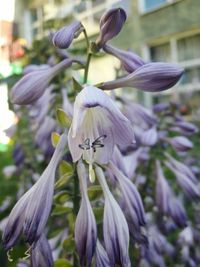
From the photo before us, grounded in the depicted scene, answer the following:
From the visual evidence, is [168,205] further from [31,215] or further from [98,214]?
[31,215]

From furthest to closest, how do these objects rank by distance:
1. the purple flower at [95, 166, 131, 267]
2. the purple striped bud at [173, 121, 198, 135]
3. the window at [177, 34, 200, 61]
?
the window at [177, 34, 200, 61]
the purple striped bud at [173, 121, 198, 135]
the purple flower at [95, 166, 131, 267]

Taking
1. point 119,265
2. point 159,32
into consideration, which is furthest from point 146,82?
point 159,32

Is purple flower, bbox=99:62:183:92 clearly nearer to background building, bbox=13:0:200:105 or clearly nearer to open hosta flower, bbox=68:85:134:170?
open hosta flower, bbox=68:85:134:170

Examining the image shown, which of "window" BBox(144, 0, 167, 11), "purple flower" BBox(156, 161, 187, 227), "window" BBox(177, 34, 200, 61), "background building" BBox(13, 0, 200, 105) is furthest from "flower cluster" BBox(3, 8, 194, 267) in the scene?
"window" BBox(144, 0, 167, 11)

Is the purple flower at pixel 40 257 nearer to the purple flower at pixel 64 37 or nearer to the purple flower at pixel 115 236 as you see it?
the purple flower at pixel 115 236

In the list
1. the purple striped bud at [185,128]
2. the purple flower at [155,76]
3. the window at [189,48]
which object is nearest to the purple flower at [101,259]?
the purple flower at [155,76]

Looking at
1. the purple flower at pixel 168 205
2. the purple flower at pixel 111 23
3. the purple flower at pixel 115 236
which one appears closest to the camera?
the purple flower at pixel 115 236

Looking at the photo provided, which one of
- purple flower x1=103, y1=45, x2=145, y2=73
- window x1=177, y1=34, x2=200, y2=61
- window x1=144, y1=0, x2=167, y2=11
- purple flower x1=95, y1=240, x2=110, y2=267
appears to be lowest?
purple flower x1=95, y1=240, x2=110, y2=267
